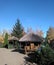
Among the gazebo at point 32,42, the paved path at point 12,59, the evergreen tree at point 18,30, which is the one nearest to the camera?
the paved path at point 12,59

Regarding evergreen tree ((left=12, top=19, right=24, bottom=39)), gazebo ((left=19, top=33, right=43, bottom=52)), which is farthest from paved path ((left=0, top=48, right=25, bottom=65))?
evergreen tree ((left=12, top=19, right=24, bottom=39))

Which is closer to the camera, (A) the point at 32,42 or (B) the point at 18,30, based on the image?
(A) the point at 32,42

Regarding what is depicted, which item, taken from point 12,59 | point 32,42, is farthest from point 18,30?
point 12,59

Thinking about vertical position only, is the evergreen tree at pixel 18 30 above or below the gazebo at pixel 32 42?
above

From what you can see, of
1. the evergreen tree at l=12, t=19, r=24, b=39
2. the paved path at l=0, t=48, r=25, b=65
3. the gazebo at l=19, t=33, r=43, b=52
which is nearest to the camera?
the paved path at l=0, t=48, r=25, b=65

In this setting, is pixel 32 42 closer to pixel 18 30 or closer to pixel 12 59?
pixel 12 59

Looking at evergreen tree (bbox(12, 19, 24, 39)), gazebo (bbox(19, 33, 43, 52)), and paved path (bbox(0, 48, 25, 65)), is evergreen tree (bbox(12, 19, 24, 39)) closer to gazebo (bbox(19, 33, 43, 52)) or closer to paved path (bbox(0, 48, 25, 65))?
gazebo (bbox(19, 33, 43, 52))

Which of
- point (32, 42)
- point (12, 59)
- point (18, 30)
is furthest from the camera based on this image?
point (18, 30)

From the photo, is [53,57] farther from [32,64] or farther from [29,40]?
[29,40]

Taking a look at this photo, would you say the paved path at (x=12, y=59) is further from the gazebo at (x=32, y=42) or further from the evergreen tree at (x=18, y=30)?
the evergreen tree at (x=18, y=30)

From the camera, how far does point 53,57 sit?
22203mm

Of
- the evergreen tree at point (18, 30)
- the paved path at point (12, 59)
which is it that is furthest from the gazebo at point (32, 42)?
the evergreen tree at point (18, 30)

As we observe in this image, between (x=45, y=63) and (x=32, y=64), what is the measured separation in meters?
1.74

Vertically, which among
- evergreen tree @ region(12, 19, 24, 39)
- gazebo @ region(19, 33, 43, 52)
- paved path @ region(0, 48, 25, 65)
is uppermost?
evergreen tree @ region(12, 19, 24, 39)
